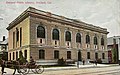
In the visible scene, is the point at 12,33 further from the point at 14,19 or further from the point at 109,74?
the point at 109,74

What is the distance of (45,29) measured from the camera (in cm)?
316

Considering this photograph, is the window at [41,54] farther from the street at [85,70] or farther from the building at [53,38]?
the street at [85,70]

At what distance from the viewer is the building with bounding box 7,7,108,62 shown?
9.73 ft

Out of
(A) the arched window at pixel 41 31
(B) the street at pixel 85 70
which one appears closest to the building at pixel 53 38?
(A) the arched window at pixel 41 31

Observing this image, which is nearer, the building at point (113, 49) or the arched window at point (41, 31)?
the arched window at point (41, 31)

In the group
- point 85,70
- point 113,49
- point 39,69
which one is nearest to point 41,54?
point 39,69

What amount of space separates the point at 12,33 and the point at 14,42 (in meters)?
0.11

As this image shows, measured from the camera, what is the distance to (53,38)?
3205mm

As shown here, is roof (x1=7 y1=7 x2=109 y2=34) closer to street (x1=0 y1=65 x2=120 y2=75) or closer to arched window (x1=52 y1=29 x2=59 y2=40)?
arched window (x1=52 y1=29 x2=59 y2=40)

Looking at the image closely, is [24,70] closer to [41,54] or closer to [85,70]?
[41,54]

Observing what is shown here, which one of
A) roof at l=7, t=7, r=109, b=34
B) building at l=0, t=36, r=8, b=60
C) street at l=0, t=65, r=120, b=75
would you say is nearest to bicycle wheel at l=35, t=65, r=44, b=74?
street at l=0, t=65, r=120, b=75

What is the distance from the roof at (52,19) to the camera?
2.90 m

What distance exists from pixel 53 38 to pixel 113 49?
2.79 ft

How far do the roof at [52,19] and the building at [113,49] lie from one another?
158 mm
